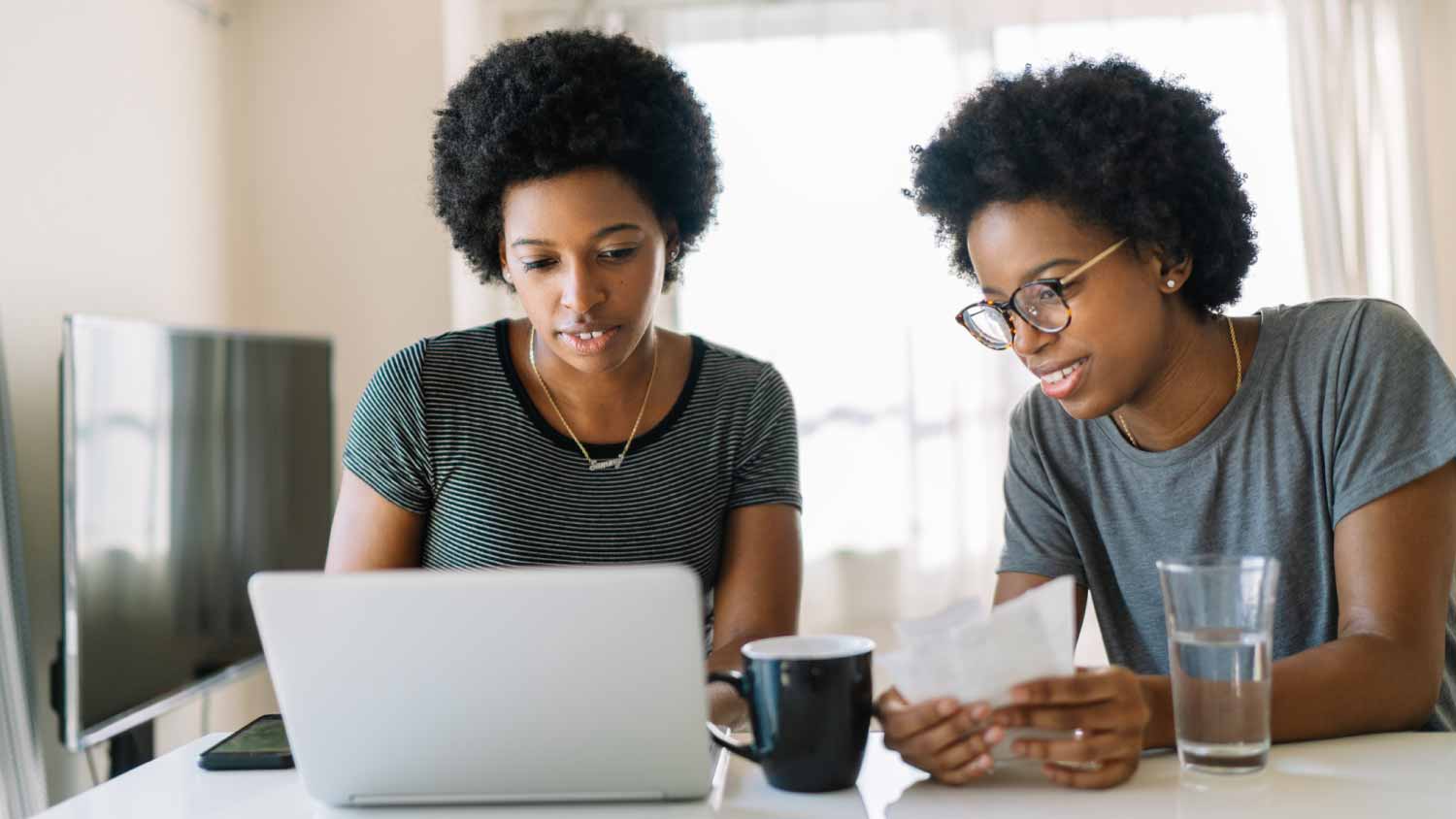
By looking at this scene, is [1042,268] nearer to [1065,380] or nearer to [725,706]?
[1065,380]

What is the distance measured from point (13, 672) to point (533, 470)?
48.1 inches

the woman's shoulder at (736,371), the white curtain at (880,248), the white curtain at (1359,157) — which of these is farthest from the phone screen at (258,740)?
the white curtain at (1359,157)

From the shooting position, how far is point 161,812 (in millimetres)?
906

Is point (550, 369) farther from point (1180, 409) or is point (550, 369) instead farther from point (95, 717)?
point (95, 717)

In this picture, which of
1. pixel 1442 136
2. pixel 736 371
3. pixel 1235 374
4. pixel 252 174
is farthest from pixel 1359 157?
pixel 252 174

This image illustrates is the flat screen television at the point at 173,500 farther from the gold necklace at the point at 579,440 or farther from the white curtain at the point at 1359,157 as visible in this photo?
the white curtain at the point at 1359,157

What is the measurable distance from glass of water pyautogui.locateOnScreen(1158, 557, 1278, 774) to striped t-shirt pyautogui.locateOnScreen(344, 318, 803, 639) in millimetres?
658

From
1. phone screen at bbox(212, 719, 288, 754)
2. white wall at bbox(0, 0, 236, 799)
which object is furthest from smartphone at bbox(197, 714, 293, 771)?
white wall at bbox(0, 0, 236, 799)

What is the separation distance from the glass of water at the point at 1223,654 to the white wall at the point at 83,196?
2146mm

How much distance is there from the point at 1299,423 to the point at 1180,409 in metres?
0.12

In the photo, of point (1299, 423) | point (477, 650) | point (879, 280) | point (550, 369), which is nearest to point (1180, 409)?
point (1299, 423)

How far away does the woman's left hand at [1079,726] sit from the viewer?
35.1 inches

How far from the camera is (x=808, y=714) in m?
0.89

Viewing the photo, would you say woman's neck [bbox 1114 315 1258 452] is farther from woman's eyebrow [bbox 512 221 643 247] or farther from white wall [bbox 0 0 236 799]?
white wall [bbox 0 0 236 799]
